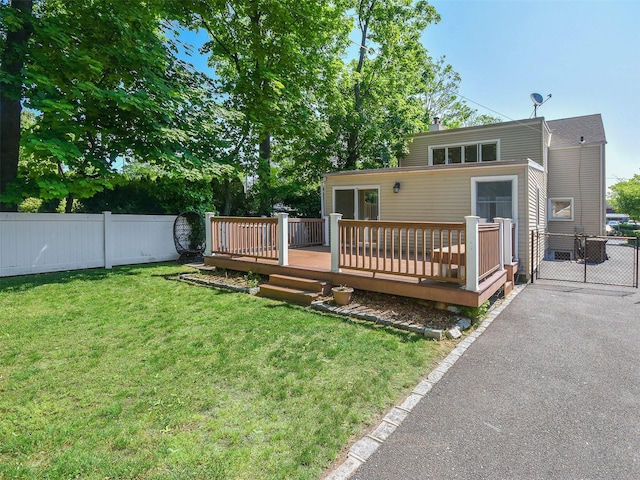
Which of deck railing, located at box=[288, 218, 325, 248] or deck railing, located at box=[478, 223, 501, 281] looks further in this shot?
deck railing, located at box=[288, 218, 325, 248]

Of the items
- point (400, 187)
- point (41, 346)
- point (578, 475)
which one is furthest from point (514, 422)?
point (400, 187)

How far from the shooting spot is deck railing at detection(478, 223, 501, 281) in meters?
5.13

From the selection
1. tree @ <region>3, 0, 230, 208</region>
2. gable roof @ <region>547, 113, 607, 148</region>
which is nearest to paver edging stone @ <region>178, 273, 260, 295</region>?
tree @ <region>3, 0, 230, 208</region>

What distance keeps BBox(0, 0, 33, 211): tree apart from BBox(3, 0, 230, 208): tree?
0.19 meters

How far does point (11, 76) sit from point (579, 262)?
16569mm

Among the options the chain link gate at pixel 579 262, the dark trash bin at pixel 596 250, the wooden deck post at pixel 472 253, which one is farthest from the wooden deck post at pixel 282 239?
the dark trash bin at pixel 596 250

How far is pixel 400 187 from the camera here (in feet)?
32.1

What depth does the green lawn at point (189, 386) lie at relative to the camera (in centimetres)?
217

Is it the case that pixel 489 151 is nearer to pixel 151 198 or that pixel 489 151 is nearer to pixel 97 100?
pixel 151 198

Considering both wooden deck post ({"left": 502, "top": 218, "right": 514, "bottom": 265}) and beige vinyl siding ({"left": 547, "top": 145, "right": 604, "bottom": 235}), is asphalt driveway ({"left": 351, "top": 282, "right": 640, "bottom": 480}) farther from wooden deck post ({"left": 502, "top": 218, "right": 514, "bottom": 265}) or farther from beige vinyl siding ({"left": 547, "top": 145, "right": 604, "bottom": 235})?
beige vinyl siding ({"left": 547, "top": 145, "right": 604, "bottom": 235})

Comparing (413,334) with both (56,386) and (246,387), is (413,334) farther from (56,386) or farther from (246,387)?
(56,386)

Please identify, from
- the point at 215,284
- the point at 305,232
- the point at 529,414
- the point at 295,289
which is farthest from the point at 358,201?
the point at 529,414

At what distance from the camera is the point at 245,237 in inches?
301

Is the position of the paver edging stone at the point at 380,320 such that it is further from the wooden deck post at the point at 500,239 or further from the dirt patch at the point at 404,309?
the wooden deck post at the point at 500,239
